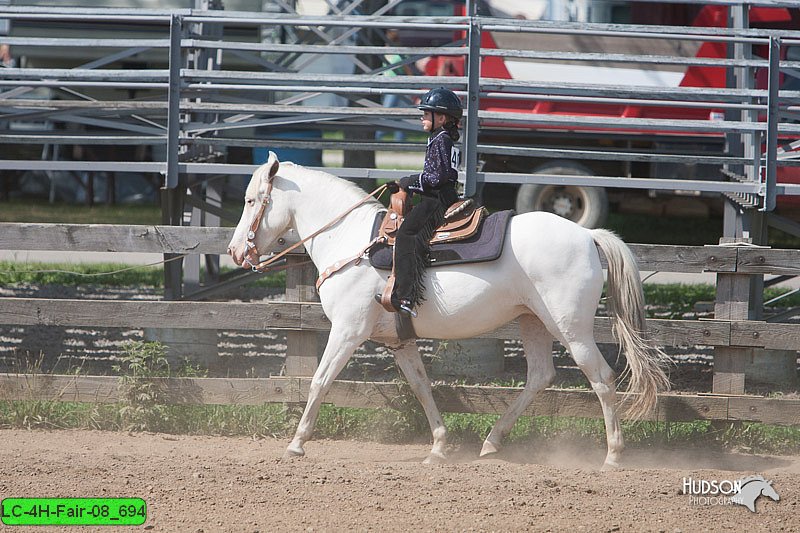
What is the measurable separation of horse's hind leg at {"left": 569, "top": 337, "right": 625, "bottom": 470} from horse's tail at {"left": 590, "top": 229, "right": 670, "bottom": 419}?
158 mm

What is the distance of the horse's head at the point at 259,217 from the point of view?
650cm

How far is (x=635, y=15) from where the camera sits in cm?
1520

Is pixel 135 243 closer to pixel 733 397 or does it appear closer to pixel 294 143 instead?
pixel 294 143

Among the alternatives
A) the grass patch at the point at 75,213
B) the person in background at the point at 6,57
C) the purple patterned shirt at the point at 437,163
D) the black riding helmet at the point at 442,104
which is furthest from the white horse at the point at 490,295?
the person in background at the point at 6,57

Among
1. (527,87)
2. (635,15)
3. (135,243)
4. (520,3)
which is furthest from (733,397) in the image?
(520,3)

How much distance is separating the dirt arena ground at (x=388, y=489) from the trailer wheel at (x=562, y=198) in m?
7.23

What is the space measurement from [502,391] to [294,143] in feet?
10.5

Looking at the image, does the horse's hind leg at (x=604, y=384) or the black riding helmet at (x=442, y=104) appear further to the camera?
the horse's hind leg at (x=604, y=384)

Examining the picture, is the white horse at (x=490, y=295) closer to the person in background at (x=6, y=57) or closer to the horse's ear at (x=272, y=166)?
the horse's ear at (x=272, y=166)

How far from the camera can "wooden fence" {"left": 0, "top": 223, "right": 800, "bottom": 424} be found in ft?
22.6

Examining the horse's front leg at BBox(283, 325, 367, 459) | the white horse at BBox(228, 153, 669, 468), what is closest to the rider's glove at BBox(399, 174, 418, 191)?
the white horse at BBox(228, 153, 669, 468)

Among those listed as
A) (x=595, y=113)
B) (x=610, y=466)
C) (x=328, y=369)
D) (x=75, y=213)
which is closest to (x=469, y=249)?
(x=328, y=369)

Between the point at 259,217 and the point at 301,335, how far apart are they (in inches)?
43.2

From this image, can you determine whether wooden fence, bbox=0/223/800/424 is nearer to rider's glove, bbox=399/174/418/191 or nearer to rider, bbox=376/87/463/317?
rider, bbox=376/87/463/317
